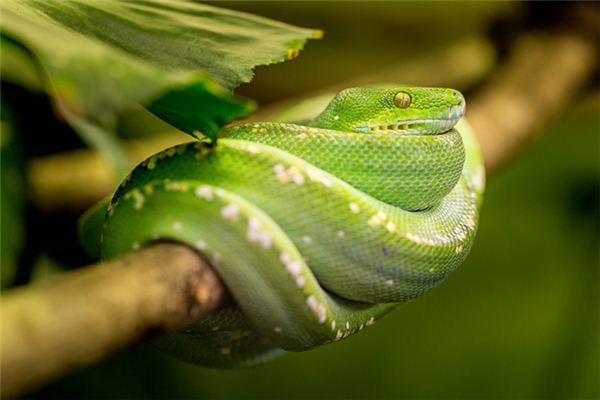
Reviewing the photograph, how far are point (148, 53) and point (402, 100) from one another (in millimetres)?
523

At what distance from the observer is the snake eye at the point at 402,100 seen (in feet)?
4.19

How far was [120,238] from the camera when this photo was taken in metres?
0.95

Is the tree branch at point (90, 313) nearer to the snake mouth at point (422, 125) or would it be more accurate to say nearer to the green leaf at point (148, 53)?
the green leaf at point (148, 53)

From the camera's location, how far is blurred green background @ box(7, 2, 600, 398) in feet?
9.14

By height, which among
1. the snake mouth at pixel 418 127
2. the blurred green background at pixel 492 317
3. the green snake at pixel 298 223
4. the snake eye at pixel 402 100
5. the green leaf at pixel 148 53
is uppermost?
the green leaf at pixel 148 53

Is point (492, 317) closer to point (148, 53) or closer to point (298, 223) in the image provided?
point (298, 223)

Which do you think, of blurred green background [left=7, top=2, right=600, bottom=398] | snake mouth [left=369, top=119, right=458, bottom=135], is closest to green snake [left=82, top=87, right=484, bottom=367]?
snake mouth [left=369, top=119, right=458, bottom=135]

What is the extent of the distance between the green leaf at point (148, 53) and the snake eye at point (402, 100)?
230 mm

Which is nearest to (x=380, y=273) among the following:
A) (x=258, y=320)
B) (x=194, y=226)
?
(x=258, y=320)

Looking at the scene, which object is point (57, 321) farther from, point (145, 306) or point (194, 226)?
point (194, 226)

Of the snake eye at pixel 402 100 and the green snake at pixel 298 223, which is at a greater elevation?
the snake eye at pixel 402 100

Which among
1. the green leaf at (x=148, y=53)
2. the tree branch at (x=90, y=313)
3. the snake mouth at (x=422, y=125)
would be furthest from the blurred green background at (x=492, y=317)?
the tree branch at (x=90, y=313)

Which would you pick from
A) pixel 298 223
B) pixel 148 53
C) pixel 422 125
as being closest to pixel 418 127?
pixel 422 125

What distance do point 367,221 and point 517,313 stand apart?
2.34 metres
